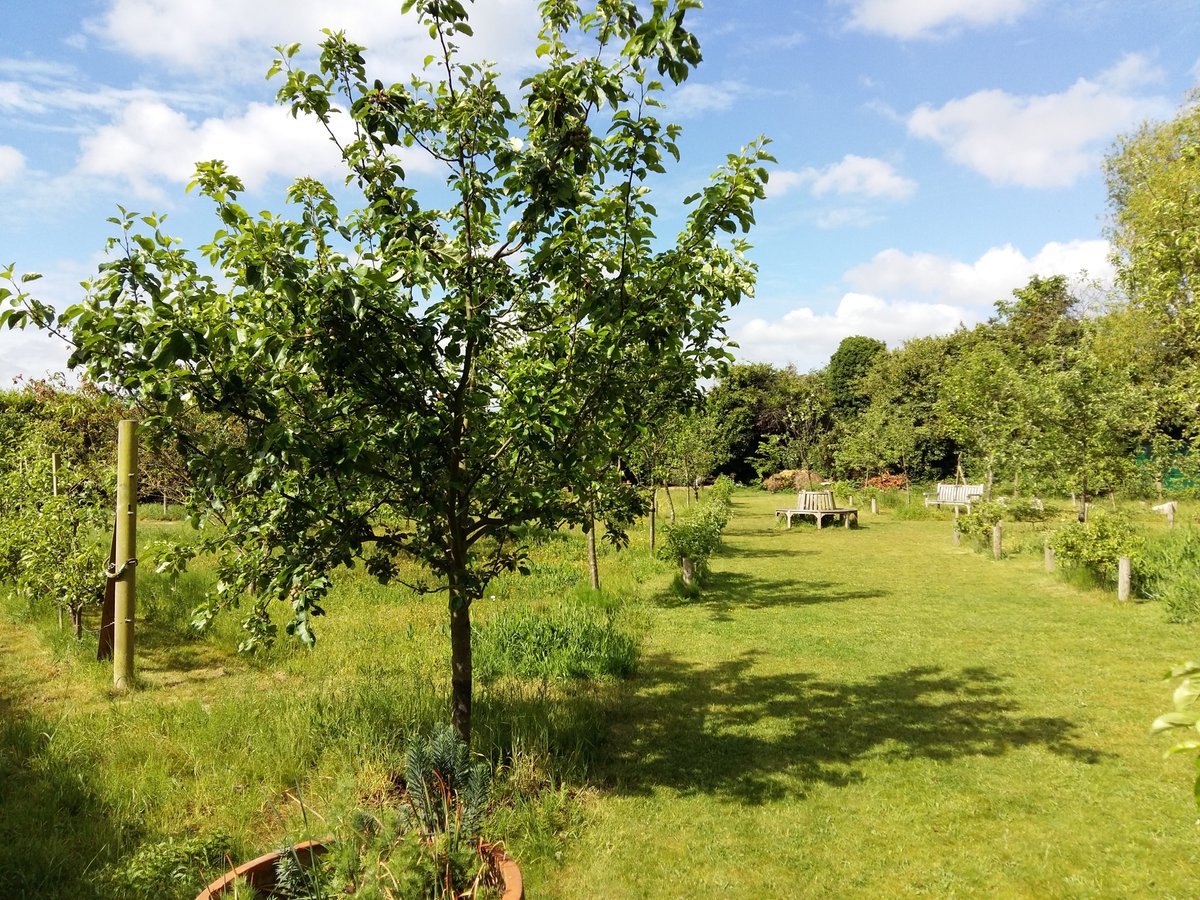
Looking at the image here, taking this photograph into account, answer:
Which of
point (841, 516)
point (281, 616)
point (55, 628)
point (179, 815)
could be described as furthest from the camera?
point (841, 516)

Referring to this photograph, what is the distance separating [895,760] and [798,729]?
90 cm

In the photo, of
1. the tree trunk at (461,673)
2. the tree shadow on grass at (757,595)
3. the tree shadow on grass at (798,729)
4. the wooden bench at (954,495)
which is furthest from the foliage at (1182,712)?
the wooden bench at (954,495)

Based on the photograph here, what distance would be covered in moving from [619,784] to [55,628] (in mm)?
7788

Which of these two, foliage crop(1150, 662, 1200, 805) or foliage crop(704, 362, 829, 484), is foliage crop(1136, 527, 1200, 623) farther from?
foliage crop(704, 362, 829, 484)

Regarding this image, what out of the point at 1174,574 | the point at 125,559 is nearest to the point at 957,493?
the point at 1174,574

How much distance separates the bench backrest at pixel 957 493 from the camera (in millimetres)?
23597

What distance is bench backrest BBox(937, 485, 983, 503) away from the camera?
77.4 ft

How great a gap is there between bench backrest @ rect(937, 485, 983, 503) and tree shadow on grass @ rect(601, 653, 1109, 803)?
17.7 metres

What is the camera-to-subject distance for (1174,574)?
1034cm

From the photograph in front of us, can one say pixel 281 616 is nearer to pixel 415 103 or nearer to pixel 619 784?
pixel 619 784

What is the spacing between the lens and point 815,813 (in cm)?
494

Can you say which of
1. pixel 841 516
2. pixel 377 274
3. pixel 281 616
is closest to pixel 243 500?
pixel 377 274

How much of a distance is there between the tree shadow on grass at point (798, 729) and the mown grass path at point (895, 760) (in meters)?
0.02

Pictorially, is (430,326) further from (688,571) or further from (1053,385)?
(1053,385)
